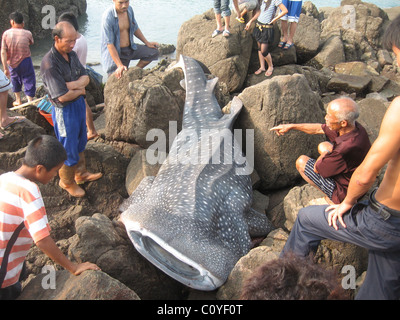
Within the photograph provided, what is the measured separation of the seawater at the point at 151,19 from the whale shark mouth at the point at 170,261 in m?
10.7

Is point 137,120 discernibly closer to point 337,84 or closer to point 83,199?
point 83,199

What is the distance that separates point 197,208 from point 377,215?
2129mm

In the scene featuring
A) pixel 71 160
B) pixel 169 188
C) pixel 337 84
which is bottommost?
pixel 337 84

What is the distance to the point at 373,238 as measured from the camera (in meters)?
2.93

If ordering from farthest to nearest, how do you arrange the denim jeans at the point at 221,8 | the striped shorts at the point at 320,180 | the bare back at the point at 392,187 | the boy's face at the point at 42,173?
the denim jeans at the point at 221,8
the striped shorts at the point at 320,180
the boy's face at the point at 42,173
the bare back at the point at 392,187

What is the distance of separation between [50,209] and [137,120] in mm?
1863

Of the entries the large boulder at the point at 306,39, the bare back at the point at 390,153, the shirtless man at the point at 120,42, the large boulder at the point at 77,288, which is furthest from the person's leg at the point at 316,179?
the large boulder at the point at 306,39

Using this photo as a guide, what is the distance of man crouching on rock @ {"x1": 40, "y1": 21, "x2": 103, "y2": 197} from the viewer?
4555 mm

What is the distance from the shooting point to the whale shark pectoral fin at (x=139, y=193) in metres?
5.13

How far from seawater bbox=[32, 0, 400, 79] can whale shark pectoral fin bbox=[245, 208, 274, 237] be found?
1020 cm

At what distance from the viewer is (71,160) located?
5.01m

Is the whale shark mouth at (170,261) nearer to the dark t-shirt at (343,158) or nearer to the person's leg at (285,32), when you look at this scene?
the dark t-shirt at (343,158)

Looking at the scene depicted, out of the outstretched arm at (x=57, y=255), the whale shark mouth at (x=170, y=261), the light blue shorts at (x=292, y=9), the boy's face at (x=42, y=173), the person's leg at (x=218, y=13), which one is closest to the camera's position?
the outstretched arm at (x=57, y=255)

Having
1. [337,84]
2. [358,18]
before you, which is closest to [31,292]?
[337,84]
